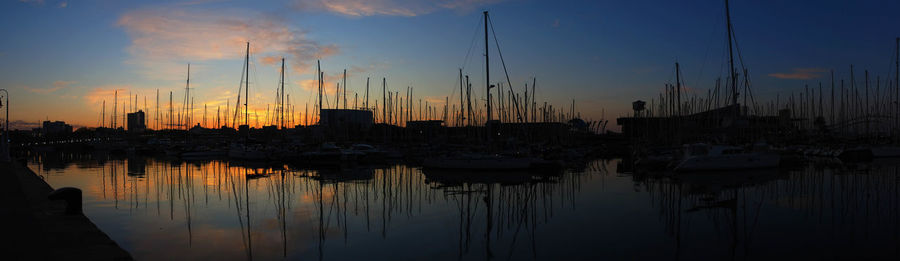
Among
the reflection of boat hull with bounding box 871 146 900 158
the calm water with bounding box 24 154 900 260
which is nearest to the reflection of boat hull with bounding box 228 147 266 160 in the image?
the calm water with bounding box 24 154 900 260

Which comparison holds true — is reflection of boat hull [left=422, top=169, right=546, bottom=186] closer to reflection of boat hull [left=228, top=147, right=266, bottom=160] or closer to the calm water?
the calm water

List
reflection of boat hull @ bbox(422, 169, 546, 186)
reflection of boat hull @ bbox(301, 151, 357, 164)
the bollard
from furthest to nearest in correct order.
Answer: reflection of boat hull @ bbox(301, 151, 357, 164)
reflection of boat hull @ bbox(422, 169, 546, 186)
the bollard

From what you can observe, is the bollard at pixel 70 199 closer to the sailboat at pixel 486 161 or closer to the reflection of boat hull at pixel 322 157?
the sailboat at pixel 486 161

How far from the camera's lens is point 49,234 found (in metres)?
12.1

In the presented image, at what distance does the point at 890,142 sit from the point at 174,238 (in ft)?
235

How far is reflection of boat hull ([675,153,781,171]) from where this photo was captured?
36062 millimetres

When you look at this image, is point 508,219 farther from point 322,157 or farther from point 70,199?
point 322,157

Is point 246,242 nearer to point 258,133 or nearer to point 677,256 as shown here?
point 677,256

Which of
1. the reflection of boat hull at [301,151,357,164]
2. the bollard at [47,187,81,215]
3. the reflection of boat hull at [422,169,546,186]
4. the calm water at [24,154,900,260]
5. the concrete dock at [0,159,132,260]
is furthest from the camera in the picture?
the reflection of boat hull at [301,151,357,164]

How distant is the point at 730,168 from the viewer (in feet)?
121

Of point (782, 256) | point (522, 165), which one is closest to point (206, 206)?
point (782, 256)

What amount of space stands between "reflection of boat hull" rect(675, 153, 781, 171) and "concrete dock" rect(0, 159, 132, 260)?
110 ft

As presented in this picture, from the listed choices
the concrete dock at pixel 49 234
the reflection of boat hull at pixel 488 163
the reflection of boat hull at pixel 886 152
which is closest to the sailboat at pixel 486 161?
the reflection of boat hull at pixel 488 163

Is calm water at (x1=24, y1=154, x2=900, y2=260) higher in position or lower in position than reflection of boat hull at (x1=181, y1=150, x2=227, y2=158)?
lower
